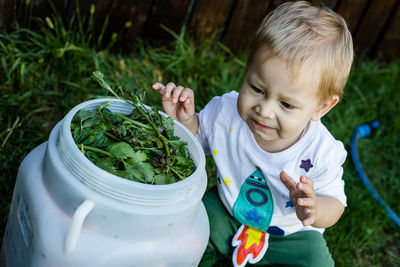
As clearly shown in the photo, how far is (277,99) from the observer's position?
1.29m

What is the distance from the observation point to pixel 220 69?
2.33 m

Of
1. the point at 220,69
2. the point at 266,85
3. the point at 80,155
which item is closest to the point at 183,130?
the point at 266,85

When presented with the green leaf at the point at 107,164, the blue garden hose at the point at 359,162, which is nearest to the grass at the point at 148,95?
the blue garden hose at the point at 359,162

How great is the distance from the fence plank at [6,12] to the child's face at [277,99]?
3.84 feet

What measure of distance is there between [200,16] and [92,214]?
1.53 metres

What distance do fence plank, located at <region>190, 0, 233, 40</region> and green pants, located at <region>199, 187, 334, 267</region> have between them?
39.9 inches

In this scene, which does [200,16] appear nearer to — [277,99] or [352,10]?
[352,10]

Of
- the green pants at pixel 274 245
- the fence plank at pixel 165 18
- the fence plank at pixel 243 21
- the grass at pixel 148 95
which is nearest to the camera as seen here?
the green pants at pixel 274 245

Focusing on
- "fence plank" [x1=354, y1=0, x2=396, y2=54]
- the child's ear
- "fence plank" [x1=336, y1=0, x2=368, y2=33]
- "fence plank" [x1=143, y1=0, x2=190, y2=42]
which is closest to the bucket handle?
the child's ear

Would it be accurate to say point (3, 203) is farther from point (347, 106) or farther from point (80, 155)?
point (347, 106)

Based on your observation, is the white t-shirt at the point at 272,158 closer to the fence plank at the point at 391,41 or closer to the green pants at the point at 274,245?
the green pants at the point at 274,245

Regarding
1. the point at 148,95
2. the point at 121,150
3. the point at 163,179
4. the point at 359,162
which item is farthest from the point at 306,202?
the point at 359,162

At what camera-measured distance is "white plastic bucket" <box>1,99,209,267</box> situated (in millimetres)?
1038

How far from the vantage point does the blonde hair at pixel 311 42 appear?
4.10ft
